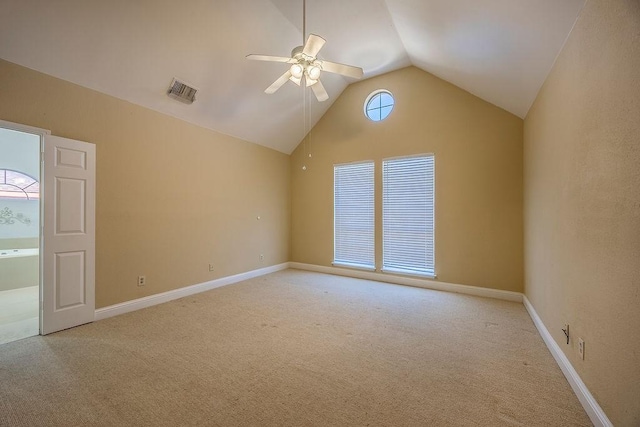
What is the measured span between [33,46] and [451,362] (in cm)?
490

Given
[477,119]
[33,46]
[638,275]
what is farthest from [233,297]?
[477,119]

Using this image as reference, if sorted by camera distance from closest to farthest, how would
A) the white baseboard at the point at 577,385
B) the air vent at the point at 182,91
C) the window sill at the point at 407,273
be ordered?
1. the white baseboard at the point at 577,385
2. the air vent at the point at 182,91
3. the window sill at the point at 407,273

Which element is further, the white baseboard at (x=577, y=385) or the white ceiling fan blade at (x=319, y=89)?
the white ceiling fan blade at (x=319, y=89)

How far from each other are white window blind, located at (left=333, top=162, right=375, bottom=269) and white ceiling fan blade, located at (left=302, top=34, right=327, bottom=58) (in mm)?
2902

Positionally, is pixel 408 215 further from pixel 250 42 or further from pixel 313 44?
pixel 250 42

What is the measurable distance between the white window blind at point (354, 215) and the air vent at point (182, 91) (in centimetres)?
291

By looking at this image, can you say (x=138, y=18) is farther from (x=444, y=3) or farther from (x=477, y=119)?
(x=477, y=119)

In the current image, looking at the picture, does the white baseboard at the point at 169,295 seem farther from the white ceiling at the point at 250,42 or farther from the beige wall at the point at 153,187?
the white ceiling at the point at 250,42

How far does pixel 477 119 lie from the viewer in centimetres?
414

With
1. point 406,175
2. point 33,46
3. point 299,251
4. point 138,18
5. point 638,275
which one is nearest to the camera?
point 638,275

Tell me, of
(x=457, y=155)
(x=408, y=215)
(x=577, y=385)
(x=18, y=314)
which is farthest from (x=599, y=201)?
(x=18, y=314)

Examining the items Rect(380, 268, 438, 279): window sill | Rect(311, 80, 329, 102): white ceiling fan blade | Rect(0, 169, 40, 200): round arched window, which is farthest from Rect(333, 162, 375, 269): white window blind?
Rect(0, 169, 40, 200): round arched window

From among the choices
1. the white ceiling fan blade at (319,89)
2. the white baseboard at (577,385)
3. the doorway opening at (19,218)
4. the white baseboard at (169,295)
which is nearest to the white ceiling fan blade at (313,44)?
the white ceiling fan blade at (319,89)

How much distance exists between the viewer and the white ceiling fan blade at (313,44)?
235cm
